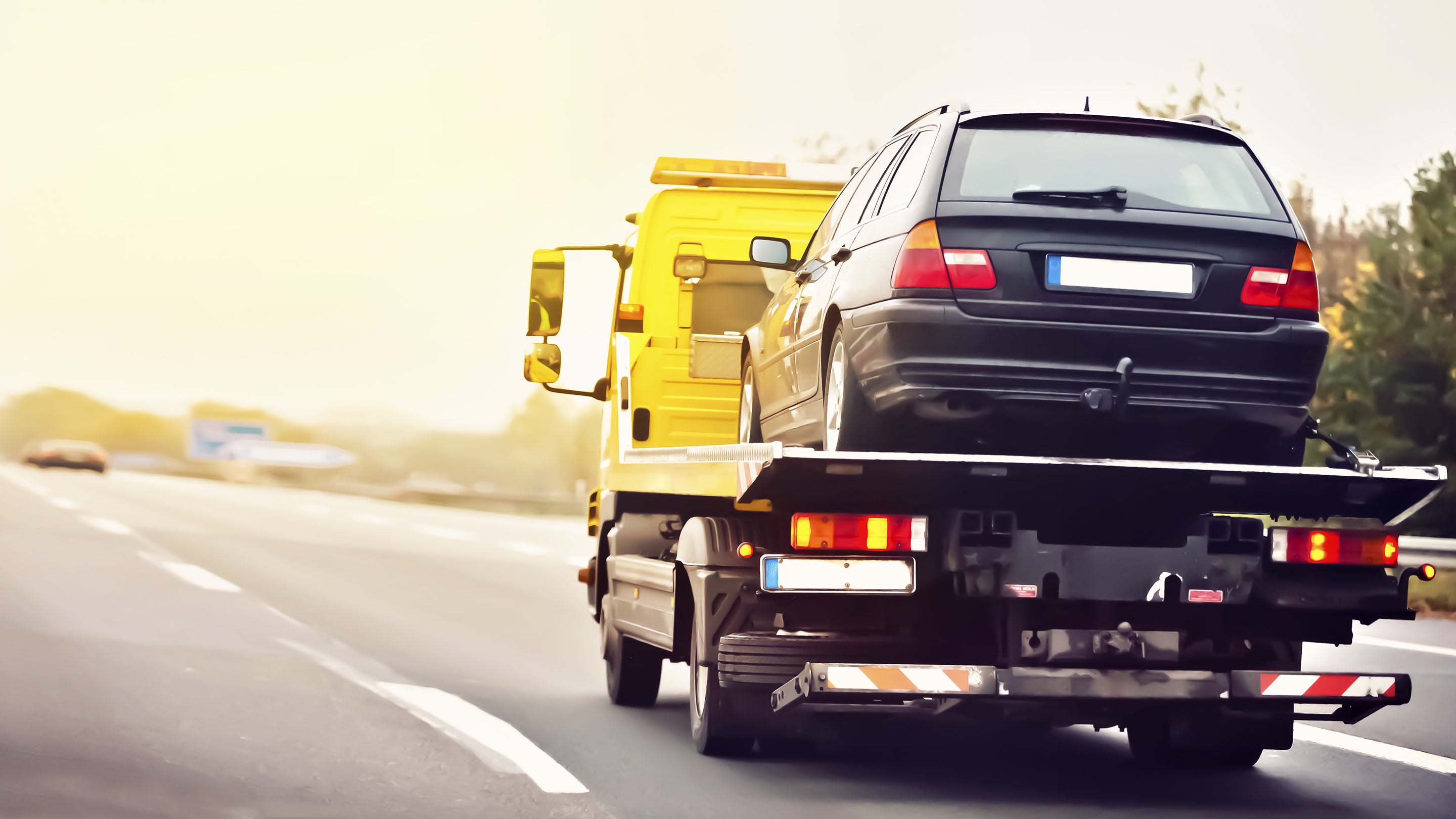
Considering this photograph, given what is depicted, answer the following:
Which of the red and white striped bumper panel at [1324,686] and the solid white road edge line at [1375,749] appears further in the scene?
the solid white road edge line at [1375,749]

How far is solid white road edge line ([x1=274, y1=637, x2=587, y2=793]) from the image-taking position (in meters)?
7.58

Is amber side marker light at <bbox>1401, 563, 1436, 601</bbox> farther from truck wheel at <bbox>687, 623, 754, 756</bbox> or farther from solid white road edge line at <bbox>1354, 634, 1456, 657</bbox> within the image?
solid white road edge line at <bbox>1354, 634, 1456, 657</bbox>

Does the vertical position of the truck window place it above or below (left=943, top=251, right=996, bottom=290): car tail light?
below

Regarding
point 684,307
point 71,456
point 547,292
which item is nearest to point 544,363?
point 547,292

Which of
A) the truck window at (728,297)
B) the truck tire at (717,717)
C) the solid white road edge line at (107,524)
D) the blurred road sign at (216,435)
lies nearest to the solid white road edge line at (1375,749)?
the truck tire at (717,717)

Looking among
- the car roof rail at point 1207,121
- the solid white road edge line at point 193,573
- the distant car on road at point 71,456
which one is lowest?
the distant car on road at point 71,456

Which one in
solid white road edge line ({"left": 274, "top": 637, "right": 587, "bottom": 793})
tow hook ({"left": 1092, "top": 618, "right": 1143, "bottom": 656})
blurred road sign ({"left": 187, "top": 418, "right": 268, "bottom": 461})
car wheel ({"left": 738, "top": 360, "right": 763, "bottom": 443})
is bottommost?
blurred road sign ({"left": 187, "top": 418, "right": 268, "bottom": 461})

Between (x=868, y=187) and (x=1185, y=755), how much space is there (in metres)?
2.74

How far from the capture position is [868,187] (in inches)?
A: 316

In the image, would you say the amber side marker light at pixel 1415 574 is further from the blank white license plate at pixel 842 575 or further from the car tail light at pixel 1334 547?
the blank white license plate at pixel 842 575

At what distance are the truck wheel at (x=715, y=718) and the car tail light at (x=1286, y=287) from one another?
2.45 meters

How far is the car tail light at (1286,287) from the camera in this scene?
675 cm

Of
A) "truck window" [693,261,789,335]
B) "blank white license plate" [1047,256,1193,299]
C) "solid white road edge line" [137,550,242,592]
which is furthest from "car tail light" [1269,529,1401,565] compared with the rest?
"solid white road edge line" [137,550,242,592]

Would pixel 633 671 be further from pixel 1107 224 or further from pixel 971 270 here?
pixel 1107 224
